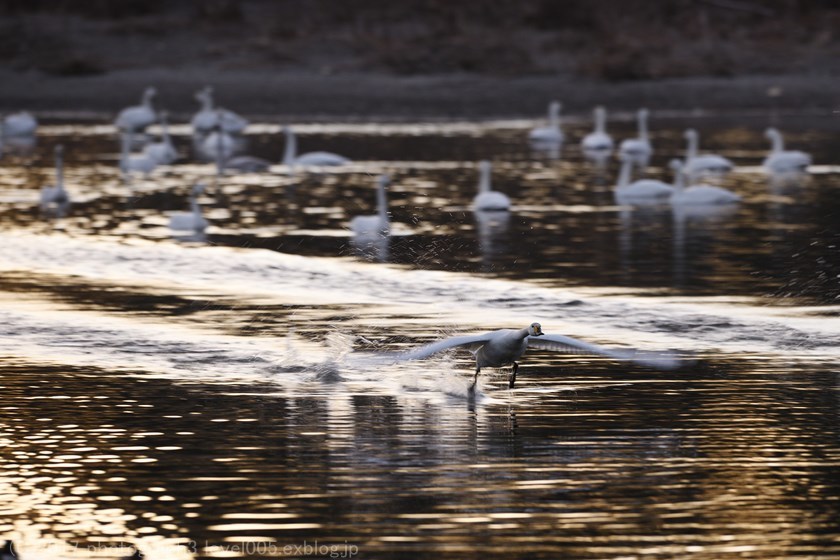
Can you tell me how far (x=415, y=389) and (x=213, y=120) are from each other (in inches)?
1003

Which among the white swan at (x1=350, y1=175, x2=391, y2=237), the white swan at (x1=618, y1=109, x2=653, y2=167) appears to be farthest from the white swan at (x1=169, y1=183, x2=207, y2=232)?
the white swan at (x1=618, y1=109, x2=653, y2=167)

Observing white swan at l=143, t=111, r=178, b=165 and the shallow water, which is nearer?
the shallow water

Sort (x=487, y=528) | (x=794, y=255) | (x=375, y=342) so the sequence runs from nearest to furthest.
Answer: (x=487, y=528)
(x=375, y=342)
(x=794, y=255)

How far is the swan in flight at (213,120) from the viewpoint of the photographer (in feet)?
121

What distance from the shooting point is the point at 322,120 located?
40.7 meters

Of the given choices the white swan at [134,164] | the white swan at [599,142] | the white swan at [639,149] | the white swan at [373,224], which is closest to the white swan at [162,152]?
the white swan at [134,164]

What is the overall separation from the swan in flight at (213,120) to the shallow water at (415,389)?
1255 cm

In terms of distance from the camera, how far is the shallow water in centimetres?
917

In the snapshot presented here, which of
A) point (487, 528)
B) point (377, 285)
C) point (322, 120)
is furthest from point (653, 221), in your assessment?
point (322, 120)

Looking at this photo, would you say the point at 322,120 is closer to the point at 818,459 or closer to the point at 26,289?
the point at 26,289

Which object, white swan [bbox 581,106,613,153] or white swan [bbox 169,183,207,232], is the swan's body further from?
white swan [bbox 169,183,207,232]

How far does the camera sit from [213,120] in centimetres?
3741

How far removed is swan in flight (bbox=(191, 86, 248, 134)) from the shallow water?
12.6m

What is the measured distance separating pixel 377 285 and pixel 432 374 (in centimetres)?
463
